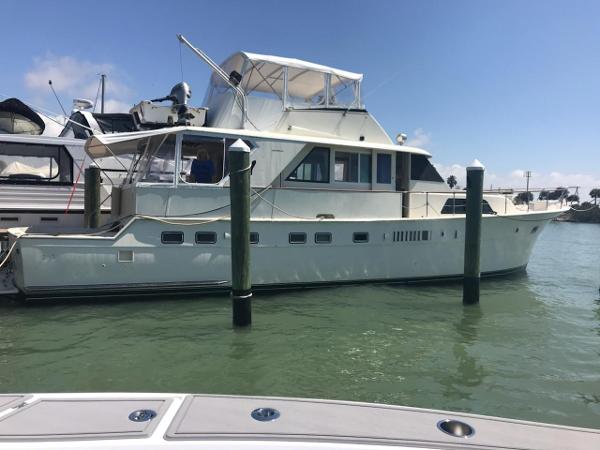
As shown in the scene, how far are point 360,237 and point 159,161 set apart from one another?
13.8ft

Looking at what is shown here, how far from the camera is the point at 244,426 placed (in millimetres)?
1986

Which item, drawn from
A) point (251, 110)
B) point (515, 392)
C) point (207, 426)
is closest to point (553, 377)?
point (515, 392)

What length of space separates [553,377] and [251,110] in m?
7.48

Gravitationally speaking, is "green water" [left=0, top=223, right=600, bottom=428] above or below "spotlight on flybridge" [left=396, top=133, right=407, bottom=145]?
below

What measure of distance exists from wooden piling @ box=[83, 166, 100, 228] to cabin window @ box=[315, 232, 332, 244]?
490 cm

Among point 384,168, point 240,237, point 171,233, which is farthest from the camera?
point 384,168

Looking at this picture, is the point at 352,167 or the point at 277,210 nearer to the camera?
the point at 277,210

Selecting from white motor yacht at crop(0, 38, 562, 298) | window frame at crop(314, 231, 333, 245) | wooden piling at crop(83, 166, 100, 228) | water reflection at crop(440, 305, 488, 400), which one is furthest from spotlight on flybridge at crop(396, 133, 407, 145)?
wooden piling at crop(83, 166, 100, 228)

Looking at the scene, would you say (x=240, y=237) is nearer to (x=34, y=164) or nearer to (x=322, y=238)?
(x=322, y=238)

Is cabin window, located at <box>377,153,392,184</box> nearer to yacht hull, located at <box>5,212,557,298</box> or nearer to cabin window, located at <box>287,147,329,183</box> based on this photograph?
yacht hull, located at <box>5,212,557,298</box>

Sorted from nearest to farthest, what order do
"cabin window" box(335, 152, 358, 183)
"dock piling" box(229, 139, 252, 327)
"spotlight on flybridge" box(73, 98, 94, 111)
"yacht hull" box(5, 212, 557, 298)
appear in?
1. "dock piling" box(229, 139, 252, 327)
2. "yacht hull" box(5, 212, 557, 298)
3. "cabin window" box(335, 152, 358, 183)
4. "spotlight on flybridge" box(73, 98, 94, 111)

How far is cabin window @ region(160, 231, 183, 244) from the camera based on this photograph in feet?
25.9

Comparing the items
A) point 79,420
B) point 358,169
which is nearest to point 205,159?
point 358,169

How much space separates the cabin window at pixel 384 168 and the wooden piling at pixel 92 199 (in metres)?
6.12
